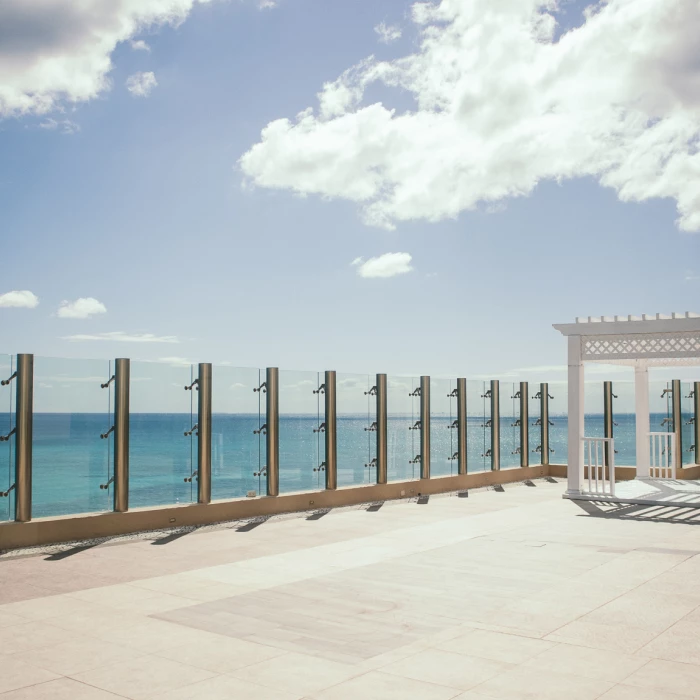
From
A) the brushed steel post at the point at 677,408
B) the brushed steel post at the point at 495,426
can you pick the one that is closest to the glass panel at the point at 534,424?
the brushed steel post at the point at 495,426

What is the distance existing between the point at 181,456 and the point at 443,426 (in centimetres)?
614

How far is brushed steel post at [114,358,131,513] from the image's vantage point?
9562 mm

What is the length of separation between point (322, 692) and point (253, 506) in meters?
7.03

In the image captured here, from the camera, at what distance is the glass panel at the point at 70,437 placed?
8914mm

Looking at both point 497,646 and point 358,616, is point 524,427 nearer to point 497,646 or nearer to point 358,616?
point 358,616

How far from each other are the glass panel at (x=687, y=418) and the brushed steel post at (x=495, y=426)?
16.8ft

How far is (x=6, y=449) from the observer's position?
8617mm

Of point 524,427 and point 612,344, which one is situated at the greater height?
point 612,344

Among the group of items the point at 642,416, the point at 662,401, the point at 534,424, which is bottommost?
the point at 534,424

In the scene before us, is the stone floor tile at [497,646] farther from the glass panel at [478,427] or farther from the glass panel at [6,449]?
the glass panel at [478,427]

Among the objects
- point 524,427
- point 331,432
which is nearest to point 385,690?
point 331,432

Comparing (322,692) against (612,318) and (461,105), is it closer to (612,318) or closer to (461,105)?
(612,318)

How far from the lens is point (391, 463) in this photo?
13742 mm

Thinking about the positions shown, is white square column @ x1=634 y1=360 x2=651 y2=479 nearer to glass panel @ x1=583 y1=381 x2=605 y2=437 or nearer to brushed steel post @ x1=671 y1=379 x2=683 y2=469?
glass panel @ x1=583 y1=381 x2=605 y2=437
